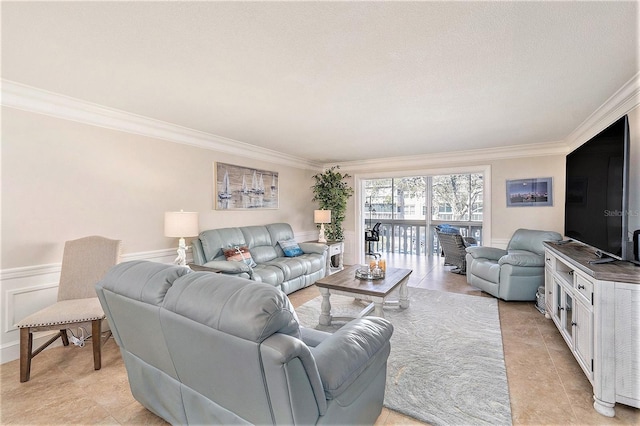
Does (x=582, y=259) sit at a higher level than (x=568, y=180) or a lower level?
lower

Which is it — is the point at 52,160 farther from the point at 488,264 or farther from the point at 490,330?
the point at 488,264

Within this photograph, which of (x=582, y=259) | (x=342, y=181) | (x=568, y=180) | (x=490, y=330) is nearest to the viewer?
(x=582, y=259)

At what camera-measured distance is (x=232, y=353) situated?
3.51 ft

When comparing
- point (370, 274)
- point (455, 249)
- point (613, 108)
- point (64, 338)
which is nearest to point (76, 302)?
Result: point (64, 338)

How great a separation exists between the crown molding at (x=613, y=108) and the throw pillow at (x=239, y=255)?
4.15 meters

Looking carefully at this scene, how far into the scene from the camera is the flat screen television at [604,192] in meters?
2.03

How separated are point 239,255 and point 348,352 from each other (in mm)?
2790

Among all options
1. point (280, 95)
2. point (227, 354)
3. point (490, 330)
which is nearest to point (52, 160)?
point (280, 95)

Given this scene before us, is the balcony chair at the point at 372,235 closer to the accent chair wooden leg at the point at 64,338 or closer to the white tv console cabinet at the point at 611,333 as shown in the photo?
the white tv console cabinet at the point at 611,333

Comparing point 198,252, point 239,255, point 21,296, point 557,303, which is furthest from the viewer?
point 239,255

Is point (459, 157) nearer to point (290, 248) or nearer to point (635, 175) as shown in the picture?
point (635, 175)

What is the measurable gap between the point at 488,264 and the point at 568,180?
147cm

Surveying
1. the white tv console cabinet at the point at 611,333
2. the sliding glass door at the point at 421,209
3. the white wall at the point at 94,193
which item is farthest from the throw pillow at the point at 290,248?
the white tv console cabinet at the point at 611,333

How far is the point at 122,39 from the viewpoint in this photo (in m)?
1.73
